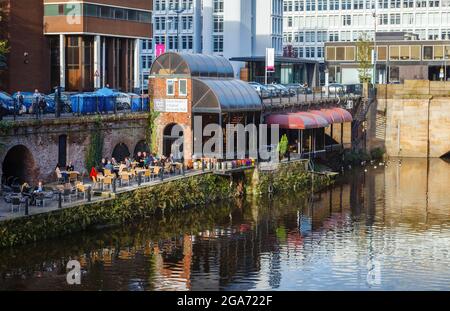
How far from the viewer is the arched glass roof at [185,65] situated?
7175 centimetres

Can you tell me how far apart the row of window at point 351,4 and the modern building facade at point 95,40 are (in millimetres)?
81616

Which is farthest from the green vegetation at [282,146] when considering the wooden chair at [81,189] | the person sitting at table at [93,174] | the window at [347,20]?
the window at [347,20]

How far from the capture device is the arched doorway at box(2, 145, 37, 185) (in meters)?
60.6

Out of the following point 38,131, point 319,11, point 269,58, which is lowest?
point 38,131

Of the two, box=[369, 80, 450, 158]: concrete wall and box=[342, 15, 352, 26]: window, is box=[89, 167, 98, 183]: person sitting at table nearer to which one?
box=[369, 80, 450, 158]: concrete wall

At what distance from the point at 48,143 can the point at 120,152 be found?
9.11m

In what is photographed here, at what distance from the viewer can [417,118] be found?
107125 mm

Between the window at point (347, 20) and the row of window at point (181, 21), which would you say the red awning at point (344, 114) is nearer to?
the row of window at point (181, 21)

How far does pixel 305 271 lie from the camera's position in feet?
161

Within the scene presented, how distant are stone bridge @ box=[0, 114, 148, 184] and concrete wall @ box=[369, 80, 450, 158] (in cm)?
4612

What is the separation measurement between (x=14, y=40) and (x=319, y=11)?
3970 inches

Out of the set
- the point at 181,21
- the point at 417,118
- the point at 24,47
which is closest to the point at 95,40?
the point at 24,47
